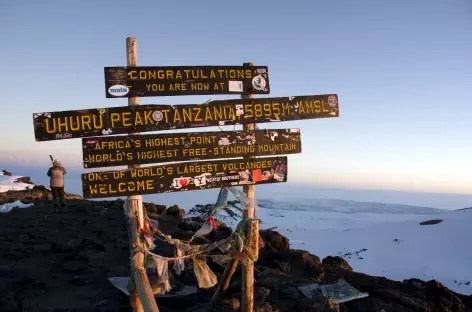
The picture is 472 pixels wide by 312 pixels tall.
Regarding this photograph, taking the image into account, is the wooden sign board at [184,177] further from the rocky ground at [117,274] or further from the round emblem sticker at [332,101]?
the rocky ground at [117,274]

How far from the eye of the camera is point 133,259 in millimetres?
5316

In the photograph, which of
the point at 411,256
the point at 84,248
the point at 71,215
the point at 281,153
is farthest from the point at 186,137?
the point at 411,256

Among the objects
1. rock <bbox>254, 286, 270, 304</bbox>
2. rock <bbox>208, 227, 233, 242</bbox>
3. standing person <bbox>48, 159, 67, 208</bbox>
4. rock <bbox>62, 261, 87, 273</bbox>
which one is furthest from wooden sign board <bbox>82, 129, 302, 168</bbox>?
standing person <bbox>48, 159, 67, 208</bbox>

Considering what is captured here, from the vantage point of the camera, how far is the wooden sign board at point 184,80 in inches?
202

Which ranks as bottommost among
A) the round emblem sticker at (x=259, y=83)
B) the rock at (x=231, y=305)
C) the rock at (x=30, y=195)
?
the rock at (x=231, y=305)

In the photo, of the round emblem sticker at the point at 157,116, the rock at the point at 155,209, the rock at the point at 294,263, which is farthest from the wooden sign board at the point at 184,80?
the rock at the point at 155,209

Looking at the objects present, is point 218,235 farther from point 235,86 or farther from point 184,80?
point 184,80

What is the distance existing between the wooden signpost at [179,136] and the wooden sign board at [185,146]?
12 millimetres

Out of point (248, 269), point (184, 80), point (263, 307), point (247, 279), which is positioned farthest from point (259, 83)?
point (263, 307)

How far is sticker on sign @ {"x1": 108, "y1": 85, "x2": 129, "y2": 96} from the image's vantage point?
506 centimetres

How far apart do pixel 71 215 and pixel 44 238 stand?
304 centimetres

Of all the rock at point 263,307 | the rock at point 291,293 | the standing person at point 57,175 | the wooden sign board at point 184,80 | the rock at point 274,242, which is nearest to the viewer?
the wooden sign board at point 184,80

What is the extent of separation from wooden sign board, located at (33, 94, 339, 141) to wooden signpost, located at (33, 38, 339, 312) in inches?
0.4

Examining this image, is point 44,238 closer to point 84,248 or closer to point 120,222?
point 84,248
